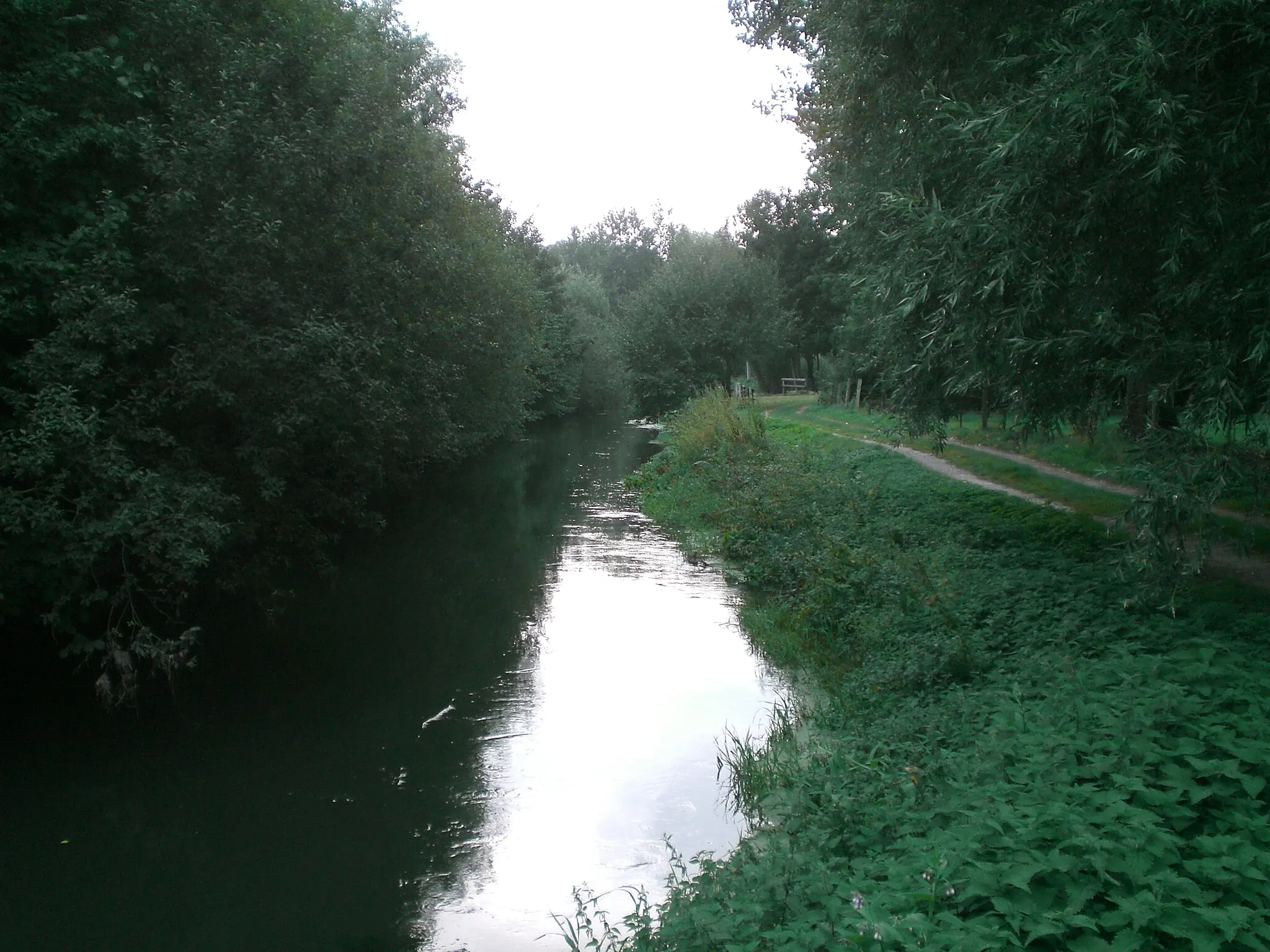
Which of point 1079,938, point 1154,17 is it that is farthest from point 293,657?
point 1154,17

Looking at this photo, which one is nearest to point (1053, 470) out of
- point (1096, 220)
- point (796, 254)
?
point (1096, 220)

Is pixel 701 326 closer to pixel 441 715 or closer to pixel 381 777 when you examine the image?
pixel 441 715

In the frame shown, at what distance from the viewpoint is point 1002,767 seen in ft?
→ 19.5

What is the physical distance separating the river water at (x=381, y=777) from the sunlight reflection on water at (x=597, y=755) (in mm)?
26

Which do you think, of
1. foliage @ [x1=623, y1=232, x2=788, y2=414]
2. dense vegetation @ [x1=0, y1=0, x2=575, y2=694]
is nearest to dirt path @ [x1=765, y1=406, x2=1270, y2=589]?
dense vegetation @ [x1=0, y1=0, x2=575, y2=694]

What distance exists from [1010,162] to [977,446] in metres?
15.7

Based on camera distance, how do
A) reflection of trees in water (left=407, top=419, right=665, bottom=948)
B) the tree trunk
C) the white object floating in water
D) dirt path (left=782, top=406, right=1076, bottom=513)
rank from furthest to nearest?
dirt path (left=782, top=406, right=1076, bottom=513) < the white object floating in water < the tree trunk < reflection of trees in water (left=407, top=419, right=665, bottom=948)

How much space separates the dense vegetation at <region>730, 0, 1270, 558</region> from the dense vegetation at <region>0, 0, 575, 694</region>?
661 cm

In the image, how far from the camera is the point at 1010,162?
7.90 meters

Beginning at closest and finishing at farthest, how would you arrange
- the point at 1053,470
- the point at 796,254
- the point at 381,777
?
the point at 381,777 < the point at 1053,470 < the point at 796,254

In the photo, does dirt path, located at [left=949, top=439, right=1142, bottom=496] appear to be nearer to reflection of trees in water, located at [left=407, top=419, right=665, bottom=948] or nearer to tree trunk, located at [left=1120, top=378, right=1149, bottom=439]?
tree trunk, located at [left=1120, top=378, right=1149, bottom=439]

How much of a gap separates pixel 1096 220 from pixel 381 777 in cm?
745

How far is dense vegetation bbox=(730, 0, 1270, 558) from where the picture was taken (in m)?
6.91

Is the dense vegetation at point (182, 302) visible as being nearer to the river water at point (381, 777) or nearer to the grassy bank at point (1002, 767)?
the river water at point (381, 777)
